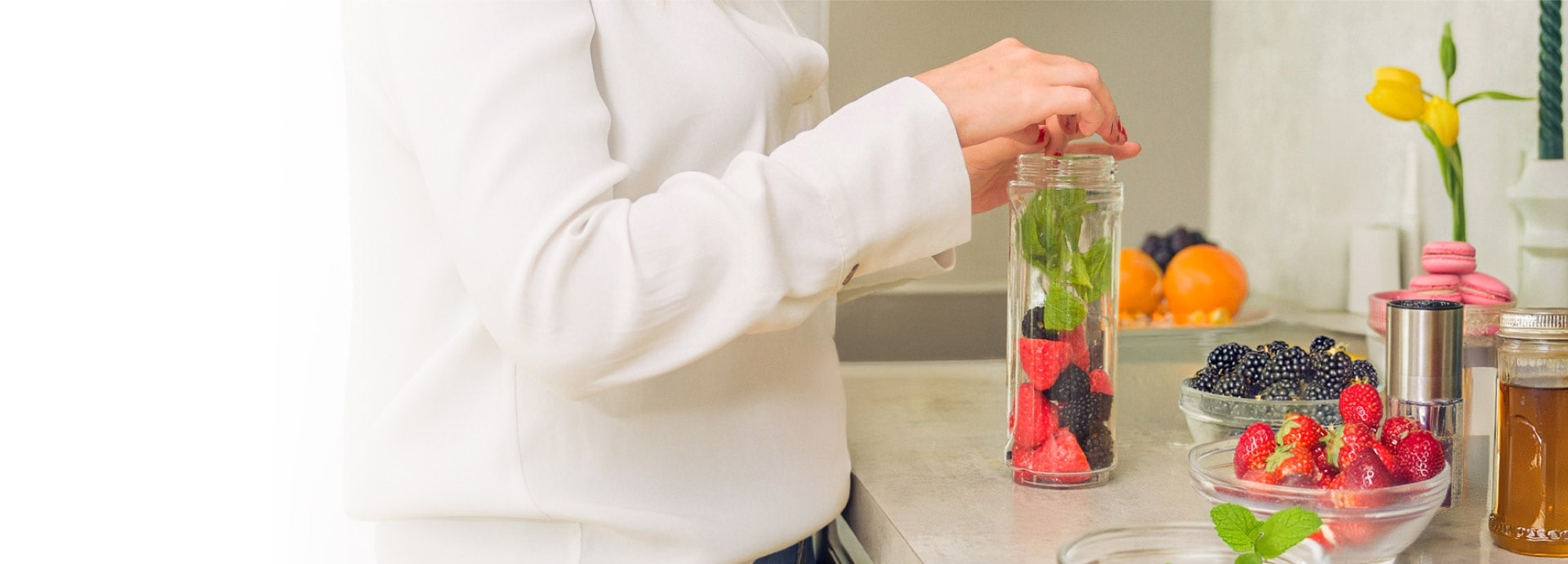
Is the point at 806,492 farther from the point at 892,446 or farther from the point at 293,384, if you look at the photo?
the point at 293,384

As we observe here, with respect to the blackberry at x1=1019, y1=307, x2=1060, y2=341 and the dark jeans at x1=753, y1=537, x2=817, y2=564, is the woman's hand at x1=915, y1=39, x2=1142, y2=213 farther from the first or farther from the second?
the dark jeans at x1=753, y1=537, x2=817, y2=564

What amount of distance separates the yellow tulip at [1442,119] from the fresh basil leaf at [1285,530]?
117 centimetres

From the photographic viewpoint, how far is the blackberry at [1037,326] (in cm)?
84

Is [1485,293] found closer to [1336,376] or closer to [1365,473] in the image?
[1336,376]

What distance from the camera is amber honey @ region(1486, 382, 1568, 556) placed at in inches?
27.7

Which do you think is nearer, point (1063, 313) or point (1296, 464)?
point (1296, 464)

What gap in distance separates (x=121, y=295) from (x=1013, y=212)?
1.10m

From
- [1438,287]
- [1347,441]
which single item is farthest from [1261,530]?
[1438,287]

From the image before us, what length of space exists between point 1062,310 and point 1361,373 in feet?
1.03

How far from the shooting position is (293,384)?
1.48 meters

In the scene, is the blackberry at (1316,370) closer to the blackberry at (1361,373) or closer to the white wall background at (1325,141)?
the blackberry at (1361,373)

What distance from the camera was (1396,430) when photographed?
2.45ft

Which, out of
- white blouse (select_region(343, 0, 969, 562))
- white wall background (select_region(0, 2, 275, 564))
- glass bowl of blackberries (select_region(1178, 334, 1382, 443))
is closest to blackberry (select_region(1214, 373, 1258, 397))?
glass bowl of blackberries (select_region(1178, 334, 1382, 443))

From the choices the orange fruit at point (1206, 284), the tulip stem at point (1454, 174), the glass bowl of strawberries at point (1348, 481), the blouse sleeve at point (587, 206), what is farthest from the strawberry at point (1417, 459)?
the tulip stem at point (1454, 174)
